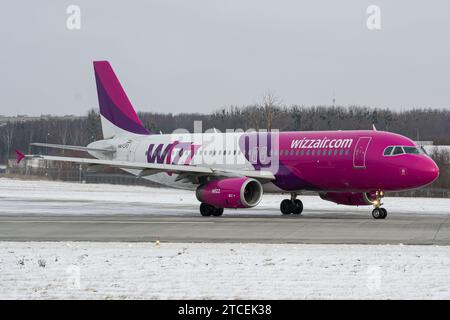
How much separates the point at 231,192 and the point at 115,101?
12.2m

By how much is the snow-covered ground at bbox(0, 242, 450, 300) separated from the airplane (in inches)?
433

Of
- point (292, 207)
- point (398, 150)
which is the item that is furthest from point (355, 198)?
point (398, 150)

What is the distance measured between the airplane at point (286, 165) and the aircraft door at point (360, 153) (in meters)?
0.01

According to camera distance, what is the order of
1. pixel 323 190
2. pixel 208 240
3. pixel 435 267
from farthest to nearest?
pixel 323 190 → pixel 208 240 → pixel 435 267

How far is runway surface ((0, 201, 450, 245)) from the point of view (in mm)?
21281

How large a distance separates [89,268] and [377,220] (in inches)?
593

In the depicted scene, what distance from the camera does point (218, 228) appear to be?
24969mm

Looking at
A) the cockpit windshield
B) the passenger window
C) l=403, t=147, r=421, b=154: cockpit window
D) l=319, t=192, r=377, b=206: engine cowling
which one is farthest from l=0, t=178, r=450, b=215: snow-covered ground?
the passenger window

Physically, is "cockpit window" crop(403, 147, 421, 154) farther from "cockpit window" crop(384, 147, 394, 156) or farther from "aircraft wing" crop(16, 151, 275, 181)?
"aircraft wing" crop(16, 151, 275, 181)

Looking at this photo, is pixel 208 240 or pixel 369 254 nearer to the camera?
pixel 369 254

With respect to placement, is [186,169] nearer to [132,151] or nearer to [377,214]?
[132,151]

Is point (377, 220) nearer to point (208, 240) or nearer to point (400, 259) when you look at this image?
point (208, 240)
